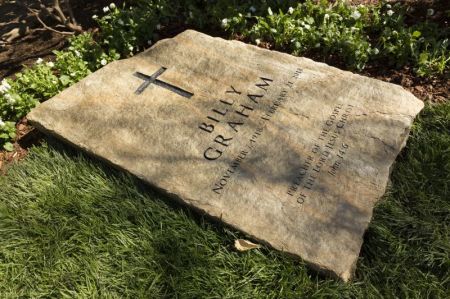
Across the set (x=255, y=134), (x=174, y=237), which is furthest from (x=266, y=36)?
(x=174, y=237)

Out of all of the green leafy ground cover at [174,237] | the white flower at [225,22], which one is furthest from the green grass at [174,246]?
the white flower at [225,22]

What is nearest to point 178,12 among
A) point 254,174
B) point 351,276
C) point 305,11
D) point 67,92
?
point 305,11

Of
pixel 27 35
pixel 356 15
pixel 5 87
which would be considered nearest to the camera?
pixel 5 87

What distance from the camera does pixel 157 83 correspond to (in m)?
3.35

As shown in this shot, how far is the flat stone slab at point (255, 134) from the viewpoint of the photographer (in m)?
2.42

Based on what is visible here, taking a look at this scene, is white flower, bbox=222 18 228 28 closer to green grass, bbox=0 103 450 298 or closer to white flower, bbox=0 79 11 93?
green grass, bbox=0 103 450 298

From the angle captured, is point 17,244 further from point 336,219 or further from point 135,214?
point 336,219

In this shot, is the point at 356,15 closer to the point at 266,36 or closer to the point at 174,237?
the point at 266,36

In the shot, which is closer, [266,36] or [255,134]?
[255,134]

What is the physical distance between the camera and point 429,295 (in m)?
2.21

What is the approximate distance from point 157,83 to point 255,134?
106 cm

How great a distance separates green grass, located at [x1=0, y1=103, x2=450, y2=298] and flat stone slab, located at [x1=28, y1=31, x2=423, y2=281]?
16 cm

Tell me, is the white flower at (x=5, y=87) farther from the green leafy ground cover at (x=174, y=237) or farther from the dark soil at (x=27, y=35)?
the dark soil at (x=27, y=35)

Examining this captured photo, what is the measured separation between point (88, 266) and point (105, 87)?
1.56 meters
